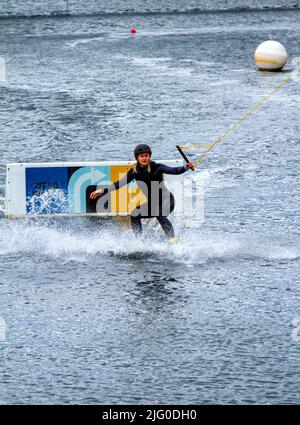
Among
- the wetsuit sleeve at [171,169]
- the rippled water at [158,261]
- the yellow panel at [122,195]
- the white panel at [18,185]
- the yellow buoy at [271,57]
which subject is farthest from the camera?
the yellow buoy at [271,57]

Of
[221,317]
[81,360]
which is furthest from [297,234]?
[81,360]

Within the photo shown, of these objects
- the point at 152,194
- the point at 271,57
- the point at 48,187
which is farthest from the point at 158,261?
the point at 271,57

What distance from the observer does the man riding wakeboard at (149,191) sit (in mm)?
13609

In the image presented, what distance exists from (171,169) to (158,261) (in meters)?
1.16

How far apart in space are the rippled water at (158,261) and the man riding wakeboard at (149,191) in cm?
25

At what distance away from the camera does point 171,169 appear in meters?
13.5

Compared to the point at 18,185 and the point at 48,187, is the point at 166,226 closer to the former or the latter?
the point at 48,187

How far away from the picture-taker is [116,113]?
21.5 metres

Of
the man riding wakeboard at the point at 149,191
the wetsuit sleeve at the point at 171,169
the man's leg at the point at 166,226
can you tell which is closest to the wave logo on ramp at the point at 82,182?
the man riding wakeboard at the point at 149,191

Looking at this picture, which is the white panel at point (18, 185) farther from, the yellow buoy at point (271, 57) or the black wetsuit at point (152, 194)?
the yellow buoy at point (271, 57)

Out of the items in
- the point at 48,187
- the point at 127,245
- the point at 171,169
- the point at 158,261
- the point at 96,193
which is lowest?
the point at 158,261

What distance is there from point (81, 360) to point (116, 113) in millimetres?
11936

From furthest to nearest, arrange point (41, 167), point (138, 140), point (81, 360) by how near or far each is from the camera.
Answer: point (138, 140) < point (41, 167) < point (81, 360)

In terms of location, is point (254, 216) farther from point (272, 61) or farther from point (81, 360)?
point (272, 61)
